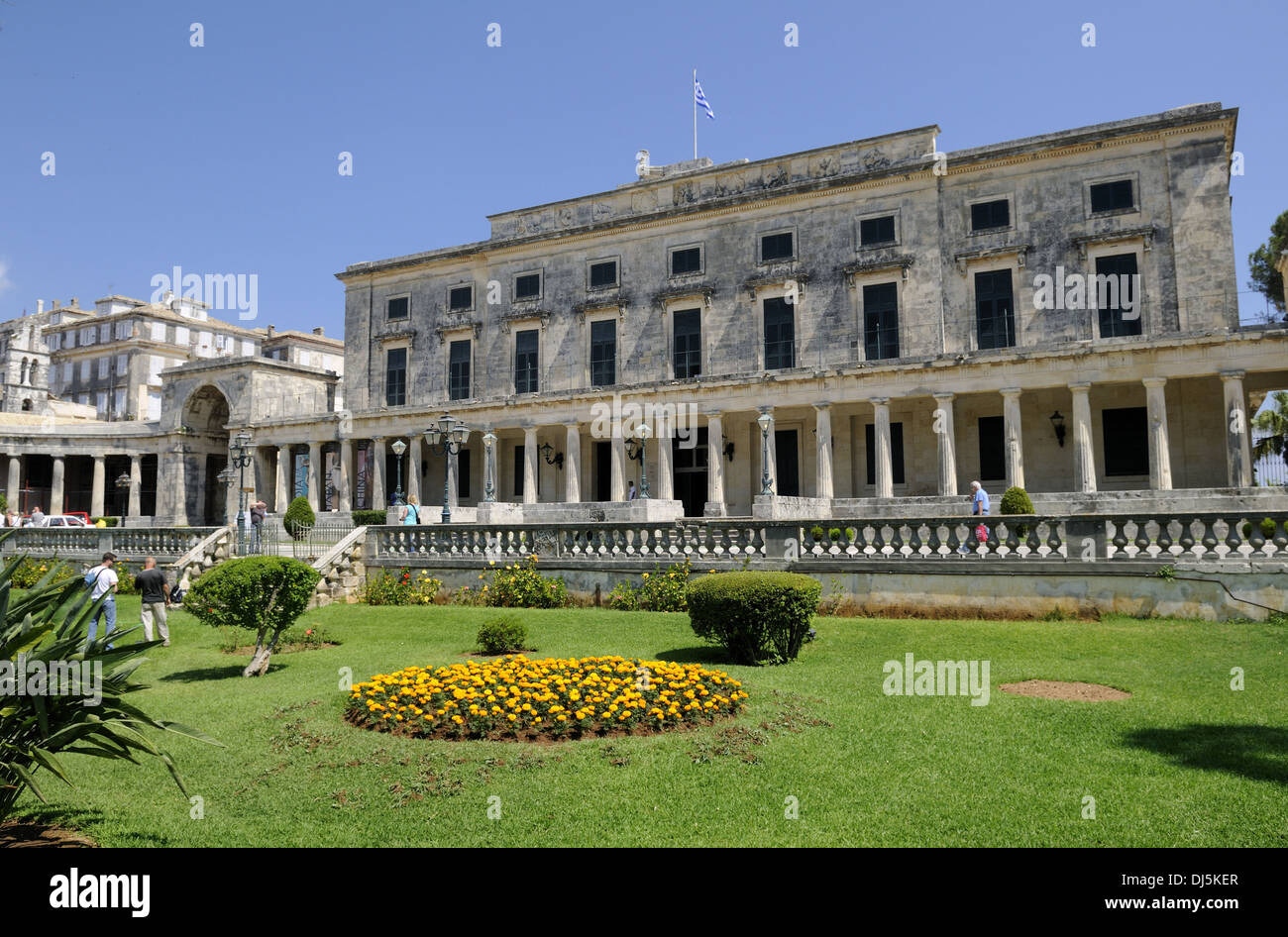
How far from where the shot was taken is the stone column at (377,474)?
134ft

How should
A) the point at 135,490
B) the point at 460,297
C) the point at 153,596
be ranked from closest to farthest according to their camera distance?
the point at 153,596 < the point at 460,297 < the point at 135,490

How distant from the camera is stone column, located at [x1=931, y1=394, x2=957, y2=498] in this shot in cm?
2992

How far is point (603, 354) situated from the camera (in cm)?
3850

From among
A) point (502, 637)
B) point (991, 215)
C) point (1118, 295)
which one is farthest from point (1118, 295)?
point (502, 637)

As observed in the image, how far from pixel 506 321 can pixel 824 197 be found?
16.1 metres

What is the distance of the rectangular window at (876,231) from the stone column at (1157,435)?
11.1 m

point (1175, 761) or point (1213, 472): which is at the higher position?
point (1213, 472)

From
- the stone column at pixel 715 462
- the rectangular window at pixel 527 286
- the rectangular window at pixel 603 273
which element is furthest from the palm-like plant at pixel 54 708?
the rectangular window at pixel 527 286

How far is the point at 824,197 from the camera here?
34406mm

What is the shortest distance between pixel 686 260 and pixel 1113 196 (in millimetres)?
16729

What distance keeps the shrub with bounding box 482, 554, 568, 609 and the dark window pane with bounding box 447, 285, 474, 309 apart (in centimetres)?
2610

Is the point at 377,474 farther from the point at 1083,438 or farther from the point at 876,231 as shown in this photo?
the point at 1083,438
